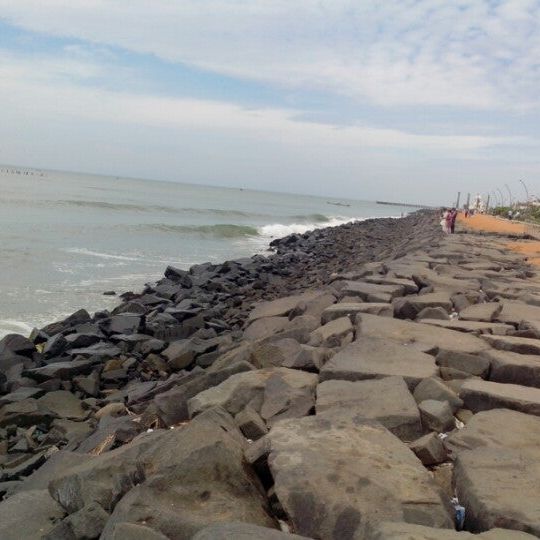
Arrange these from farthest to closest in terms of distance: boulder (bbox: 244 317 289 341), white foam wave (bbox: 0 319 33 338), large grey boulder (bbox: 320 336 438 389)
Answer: white foam wave (bbox: 0 319 33 338), boulder (bbox: 244 317 289 341), large grey boulder (bbox: 320 336 438 389)

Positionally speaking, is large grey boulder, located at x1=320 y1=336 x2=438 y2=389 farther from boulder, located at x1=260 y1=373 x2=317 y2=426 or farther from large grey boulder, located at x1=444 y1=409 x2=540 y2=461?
large grey boulder, located at x1=444 y1=409 x2=540 y2=461

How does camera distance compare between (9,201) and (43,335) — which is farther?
(9,201)

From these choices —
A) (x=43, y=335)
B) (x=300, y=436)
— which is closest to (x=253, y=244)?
(x=43, y=335)

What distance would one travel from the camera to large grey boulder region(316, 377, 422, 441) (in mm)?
2680

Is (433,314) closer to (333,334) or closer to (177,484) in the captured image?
(333,334)

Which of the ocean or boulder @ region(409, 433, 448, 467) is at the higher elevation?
boulder @ region(409, 433, 448, 467)

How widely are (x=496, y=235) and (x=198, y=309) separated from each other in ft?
39.4

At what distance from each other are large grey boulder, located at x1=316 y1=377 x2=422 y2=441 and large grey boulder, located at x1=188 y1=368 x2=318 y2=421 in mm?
118

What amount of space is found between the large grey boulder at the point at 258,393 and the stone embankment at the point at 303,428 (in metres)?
0.01

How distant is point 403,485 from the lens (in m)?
2.08

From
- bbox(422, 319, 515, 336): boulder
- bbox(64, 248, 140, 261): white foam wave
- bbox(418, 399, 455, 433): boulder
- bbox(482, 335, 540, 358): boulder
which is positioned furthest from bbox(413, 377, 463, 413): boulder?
bbox(64, 248, 140, 261): white foam wave

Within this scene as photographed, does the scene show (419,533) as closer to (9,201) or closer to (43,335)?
(43,335)

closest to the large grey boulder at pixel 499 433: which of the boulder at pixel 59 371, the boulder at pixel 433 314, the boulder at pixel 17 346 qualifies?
the boulder at pixel 433 314

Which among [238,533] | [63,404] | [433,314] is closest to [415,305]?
[433,314]
